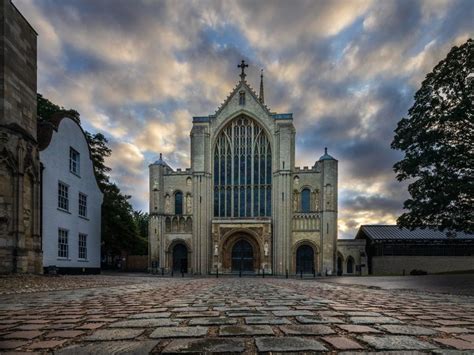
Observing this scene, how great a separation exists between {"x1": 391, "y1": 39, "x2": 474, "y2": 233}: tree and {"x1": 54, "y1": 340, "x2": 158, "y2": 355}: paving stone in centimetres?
1763

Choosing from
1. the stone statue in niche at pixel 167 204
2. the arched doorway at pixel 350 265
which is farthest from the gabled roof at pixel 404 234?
the stone statue in niche at pixel 167 204

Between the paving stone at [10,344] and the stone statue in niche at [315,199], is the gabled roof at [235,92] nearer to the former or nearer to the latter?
the stone statue in niche at [315,199]

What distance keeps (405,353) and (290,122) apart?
4108 centimetres

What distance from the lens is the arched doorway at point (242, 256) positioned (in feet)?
136

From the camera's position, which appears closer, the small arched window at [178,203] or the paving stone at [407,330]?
the paving stone at [407,330]

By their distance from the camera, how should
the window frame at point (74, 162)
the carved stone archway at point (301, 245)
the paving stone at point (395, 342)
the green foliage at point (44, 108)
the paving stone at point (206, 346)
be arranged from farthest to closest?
1. the carved stone archway at point (301, 245)
2. the green foliage at point (44, 108)
3. the window frame at point (74, 162)
4. the paving stone at point (395, 342)
5. the paving stone at point (206, 346)

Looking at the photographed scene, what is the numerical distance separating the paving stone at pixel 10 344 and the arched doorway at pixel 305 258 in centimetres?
3973

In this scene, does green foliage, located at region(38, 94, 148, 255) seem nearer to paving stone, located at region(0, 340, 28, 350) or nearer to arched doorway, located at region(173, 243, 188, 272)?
arched doorway, located at region(173, 243, 188, 272)

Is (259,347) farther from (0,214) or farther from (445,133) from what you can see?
(445,133)

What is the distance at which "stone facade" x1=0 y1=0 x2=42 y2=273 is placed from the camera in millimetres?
14242

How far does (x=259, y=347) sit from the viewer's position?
2.63 metres

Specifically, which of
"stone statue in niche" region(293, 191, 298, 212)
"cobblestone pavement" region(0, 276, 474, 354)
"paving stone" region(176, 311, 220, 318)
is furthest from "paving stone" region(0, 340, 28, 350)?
"stone statue in niche" region(293, 191, 298, 212)

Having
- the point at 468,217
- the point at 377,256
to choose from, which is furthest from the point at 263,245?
the point at 468,217

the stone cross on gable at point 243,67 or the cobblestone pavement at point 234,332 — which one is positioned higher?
the stone cross on gable at point 243,67
